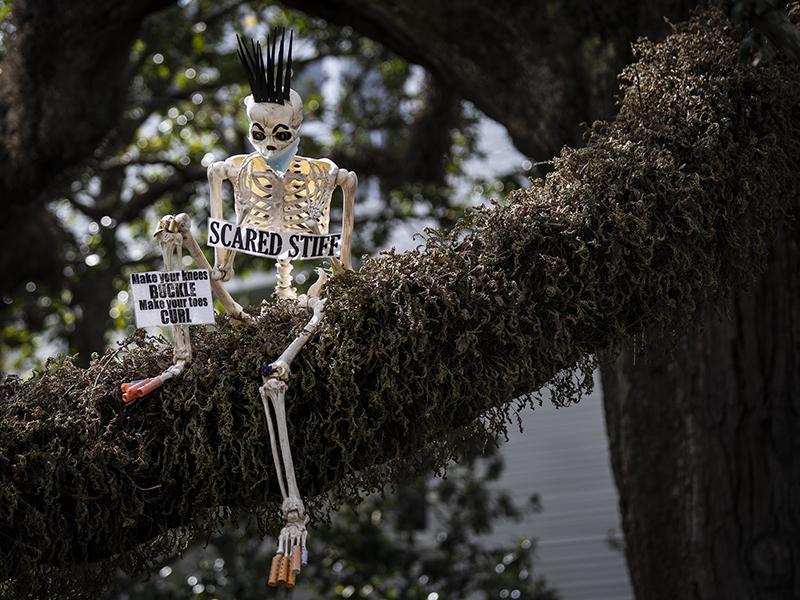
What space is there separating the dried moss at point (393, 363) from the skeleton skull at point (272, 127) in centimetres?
56

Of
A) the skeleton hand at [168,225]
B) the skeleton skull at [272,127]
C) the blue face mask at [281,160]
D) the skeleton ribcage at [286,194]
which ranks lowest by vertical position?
the skeleton hand at [168,225]

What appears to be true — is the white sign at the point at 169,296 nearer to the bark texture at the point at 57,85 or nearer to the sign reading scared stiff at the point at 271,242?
the sign reading scared stiff at the point at 271,242

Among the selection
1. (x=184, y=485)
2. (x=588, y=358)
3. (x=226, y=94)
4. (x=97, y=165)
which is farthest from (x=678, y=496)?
(x=226, y=94)

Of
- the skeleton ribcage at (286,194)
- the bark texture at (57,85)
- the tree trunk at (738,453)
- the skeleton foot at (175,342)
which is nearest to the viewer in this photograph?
the skeleton foot at (175,342)

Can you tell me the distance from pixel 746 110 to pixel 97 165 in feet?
20.2

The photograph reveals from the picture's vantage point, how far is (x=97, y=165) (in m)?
8.98

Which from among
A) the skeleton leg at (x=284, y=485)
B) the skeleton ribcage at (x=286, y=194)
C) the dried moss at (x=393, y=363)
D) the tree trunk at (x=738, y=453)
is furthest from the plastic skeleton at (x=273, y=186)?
the tree trunk at (x=738, y=453)

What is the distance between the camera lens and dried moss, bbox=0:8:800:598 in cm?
328

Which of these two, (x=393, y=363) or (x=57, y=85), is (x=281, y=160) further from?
(x=57, y=85)

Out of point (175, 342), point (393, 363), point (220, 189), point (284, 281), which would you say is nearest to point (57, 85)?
point (220, 189)

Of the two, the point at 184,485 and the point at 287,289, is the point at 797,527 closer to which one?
the point at 287,289

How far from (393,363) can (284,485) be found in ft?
1.47

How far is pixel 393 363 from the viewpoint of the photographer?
3.32 metres

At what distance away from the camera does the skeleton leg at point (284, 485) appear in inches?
126
